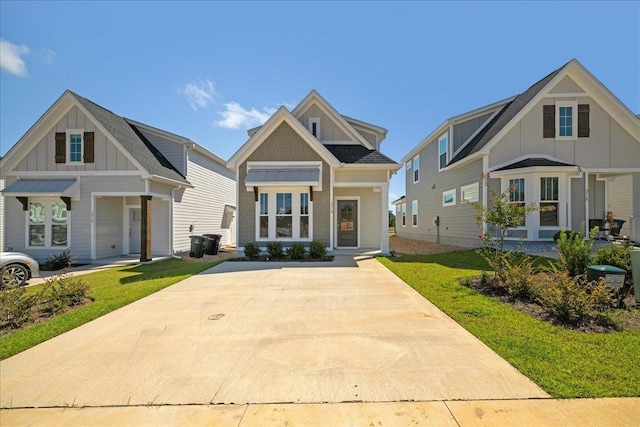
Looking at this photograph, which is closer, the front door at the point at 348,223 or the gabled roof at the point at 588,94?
the gabled roof at the point at 588,94

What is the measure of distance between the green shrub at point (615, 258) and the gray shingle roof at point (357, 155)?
26.5 ft

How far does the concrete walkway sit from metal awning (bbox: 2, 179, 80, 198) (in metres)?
10.1

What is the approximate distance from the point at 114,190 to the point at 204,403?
13.3 m

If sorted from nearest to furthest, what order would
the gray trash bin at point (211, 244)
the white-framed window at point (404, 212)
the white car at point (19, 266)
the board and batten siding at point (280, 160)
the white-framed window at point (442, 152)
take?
the white car at point (19, 266), the board and batten siding at point (280, 160), the gray trash bin at point (211, 244), the white-framed window at point (442, 152), the white-framed window at point (404, 212)

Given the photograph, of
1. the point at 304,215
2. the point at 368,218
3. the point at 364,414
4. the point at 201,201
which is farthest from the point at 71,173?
the point at 364,414

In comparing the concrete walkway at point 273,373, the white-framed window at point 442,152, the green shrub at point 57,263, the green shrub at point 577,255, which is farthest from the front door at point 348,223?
the green shrub at point 57,263

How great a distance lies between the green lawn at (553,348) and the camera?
3283mm

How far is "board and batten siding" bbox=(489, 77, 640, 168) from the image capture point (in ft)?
46.1

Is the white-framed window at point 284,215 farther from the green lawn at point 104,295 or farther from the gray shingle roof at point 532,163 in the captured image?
the gray shingle roof at point 532,163

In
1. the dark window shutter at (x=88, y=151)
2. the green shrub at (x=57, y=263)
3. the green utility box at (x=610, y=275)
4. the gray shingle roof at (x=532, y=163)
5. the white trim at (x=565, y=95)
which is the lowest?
the green shrub at (x=57, y=263)

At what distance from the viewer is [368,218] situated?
50.8 ft

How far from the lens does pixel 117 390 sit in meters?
3.35

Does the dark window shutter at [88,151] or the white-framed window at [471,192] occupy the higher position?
the dark window shutter at [88,151]

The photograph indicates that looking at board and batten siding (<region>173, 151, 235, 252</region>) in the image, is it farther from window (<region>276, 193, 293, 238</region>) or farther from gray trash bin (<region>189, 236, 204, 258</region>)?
window (<region>276, 193, 293, 238</region>)
